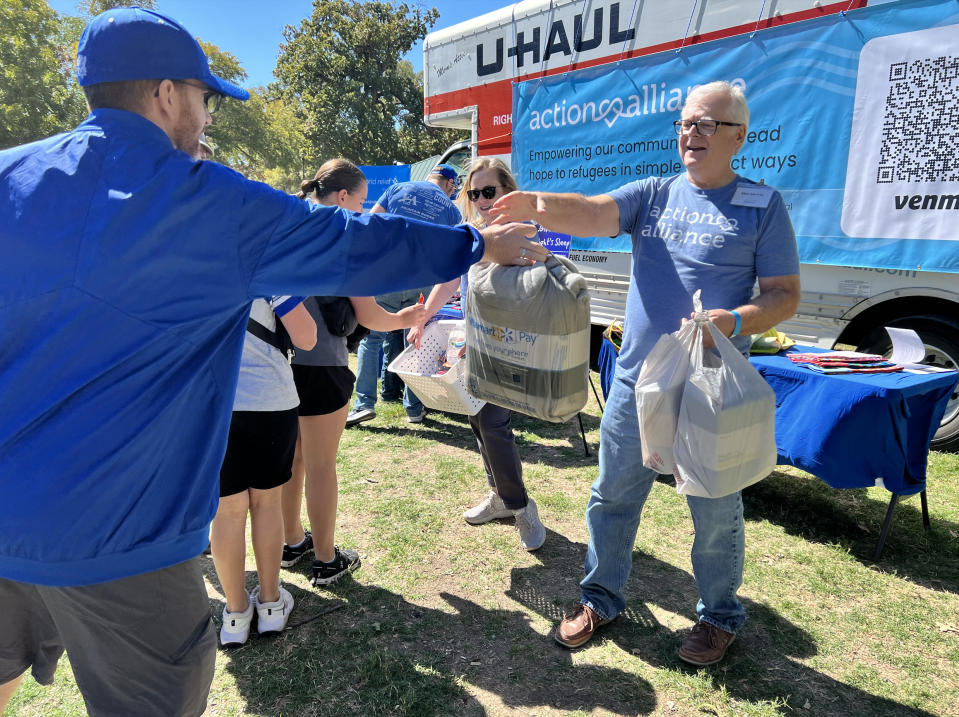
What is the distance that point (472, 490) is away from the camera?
3793 mm

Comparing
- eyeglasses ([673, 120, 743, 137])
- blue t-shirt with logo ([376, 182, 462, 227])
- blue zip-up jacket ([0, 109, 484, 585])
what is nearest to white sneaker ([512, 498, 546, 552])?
blue t-shirt with logo ([376, 182, 462, 227])

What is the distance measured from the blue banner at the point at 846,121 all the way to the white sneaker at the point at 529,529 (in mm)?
3027

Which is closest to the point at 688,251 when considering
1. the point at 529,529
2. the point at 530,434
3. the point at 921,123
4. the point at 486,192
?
the point at 486,192

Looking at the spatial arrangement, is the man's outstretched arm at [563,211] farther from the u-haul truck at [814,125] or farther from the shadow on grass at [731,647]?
the u-haul truck at [814,125]

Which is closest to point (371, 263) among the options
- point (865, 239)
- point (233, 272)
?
point (233, 272)

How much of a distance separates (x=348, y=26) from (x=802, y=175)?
27032 mm

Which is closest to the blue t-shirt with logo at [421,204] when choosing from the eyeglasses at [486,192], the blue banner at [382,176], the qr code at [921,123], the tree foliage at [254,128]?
the eyeglasses at [486,192]

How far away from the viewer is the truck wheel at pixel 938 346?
164 inches

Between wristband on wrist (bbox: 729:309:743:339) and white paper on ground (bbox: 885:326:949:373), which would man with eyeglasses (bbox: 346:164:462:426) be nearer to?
wristband on wrist (bbox: 729:309:743:339)

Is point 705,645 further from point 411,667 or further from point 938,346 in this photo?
point 938,346

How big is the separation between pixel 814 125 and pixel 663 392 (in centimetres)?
340

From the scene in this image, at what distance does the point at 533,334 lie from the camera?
77.9 inches

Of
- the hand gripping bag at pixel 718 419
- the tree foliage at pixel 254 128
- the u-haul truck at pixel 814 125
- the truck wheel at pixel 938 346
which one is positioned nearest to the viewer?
the hand gripping bag at pixel 718 419

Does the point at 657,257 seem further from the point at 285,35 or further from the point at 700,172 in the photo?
the point at 285,35
